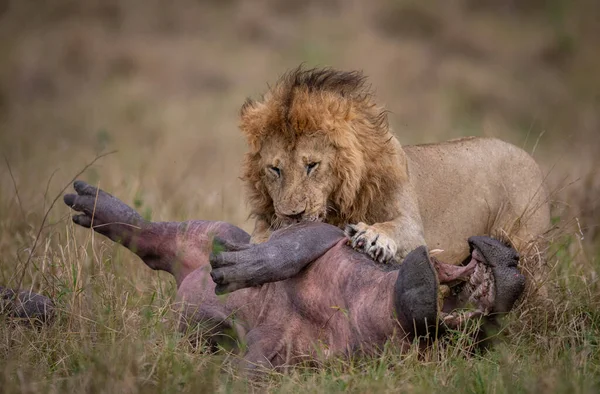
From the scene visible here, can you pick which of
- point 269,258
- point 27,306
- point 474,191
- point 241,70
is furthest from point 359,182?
point 241,70

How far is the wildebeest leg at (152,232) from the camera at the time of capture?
4.34 meters

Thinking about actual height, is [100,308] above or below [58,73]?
above

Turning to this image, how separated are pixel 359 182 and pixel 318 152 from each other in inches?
9.5

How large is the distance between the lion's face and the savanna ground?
2.23 feet

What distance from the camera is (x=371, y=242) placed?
12.4 ft

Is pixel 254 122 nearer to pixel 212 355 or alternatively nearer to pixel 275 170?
pixel 275 170

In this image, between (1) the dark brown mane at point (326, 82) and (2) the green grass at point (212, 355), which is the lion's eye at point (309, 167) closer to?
(1) the dark brown mane at point (326, 82)

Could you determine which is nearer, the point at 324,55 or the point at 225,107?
the point at 225,107

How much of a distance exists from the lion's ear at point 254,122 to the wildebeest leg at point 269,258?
605 mm

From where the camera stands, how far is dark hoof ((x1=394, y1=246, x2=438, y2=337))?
3094mm

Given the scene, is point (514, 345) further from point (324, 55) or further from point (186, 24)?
point (186, 24)

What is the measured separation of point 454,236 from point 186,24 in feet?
35.7

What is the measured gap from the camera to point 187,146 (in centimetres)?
1001

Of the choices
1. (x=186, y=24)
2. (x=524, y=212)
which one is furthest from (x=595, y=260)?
(x=186, y=24)
